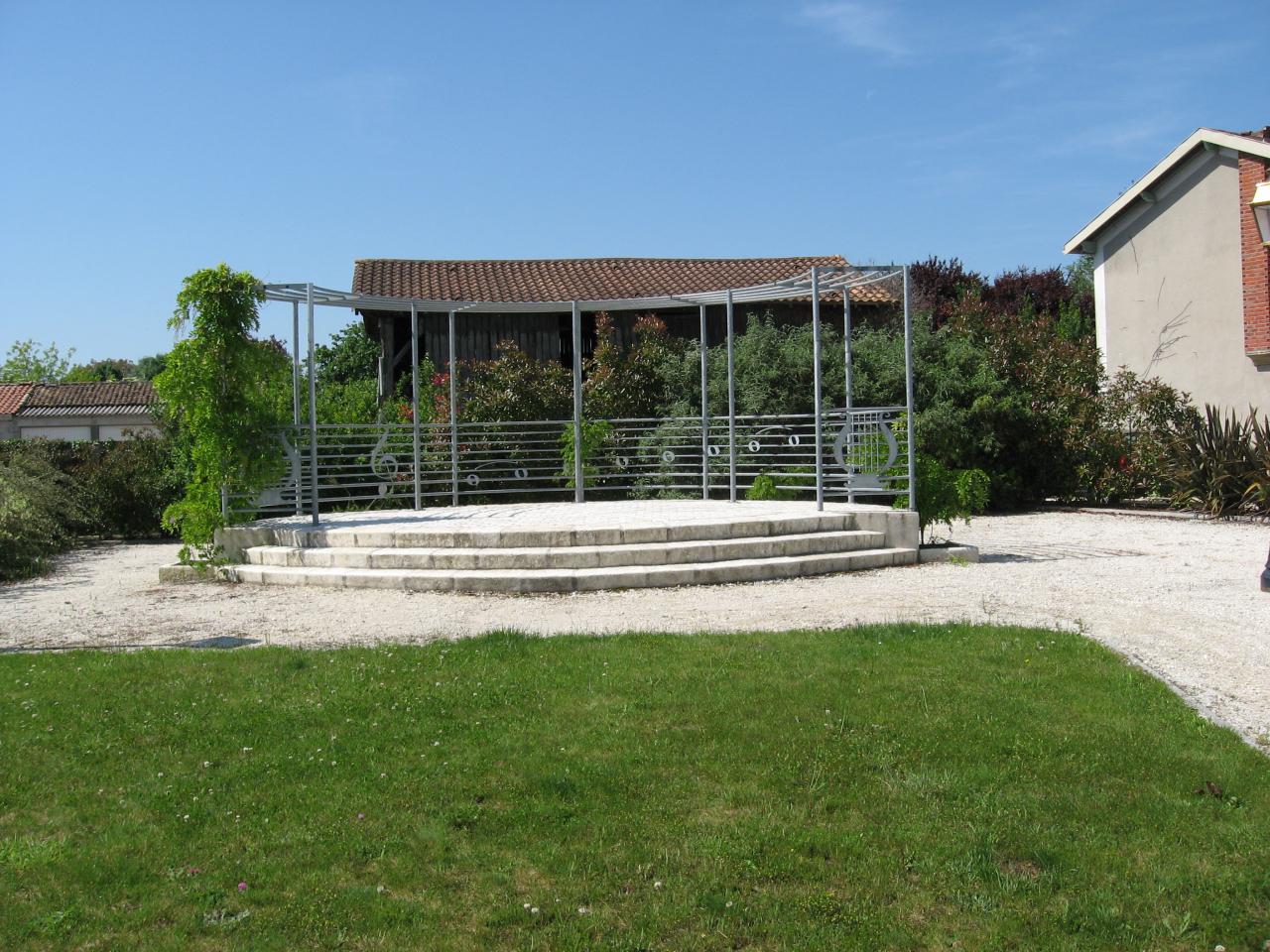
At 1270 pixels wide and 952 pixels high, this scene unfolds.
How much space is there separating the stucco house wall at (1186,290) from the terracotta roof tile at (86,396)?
49.5 meters

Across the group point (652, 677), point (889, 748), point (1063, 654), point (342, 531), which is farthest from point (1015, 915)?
point (342, 531)

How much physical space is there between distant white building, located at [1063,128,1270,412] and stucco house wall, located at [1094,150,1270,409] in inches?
0.8

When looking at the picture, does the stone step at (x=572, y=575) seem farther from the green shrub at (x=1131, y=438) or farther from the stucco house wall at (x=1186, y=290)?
the stucco house wall at (x=1186, y=290)

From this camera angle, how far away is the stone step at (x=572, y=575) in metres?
10.7

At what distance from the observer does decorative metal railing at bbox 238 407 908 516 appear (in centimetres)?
1355

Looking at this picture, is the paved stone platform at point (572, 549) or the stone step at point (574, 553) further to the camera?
the stone step at point (574, 553)

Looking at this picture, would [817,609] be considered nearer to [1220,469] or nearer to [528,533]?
[528,533]

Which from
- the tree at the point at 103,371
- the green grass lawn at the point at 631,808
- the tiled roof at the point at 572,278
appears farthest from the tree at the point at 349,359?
the tree at the point at 103,371

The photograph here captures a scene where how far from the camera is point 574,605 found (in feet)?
32.0

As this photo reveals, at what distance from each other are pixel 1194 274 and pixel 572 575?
16.8 m

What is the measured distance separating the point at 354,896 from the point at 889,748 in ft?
8.44

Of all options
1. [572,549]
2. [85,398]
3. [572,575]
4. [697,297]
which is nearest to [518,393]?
[697,297]

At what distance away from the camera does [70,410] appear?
57625mm

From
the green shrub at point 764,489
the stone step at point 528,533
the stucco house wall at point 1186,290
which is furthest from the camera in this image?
the stucco house wall at point 1186,290
